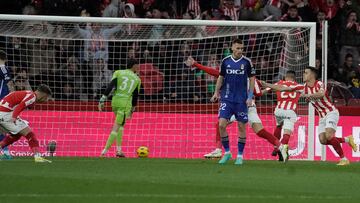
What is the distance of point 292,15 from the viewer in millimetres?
26281

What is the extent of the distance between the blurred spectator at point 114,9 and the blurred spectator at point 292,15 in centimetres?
413

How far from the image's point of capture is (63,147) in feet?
74.0

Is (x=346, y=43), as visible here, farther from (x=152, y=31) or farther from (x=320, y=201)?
(x=320, y=201)

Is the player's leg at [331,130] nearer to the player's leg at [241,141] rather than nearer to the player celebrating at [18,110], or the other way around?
the player's leg at [241,141]

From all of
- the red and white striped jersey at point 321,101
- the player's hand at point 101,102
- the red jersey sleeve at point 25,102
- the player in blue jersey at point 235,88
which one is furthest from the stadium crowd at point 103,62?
the red jersey sleeve at point 25,102

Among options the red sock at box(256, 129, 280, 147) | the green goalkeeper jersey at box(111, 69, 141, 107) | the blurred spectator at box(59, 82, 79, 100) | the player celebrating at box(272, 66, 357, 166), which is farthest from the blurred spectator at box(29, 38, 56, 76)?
the player celebrating at box(272, 66, 357, 166)

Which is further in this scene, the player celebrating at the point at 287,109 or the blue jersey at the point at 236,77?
the player celebrating at the point at 287,109

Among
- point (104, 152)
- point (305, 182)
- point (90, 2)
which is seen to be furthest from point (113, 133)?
point (305, 182)

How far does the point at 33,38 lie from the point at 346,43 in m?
8.57

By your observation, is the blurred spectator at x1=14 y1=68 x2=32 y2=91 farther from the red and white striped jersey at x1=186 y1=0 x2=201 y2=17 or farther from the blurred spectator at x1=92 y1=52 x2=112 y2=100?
the red and white striped jersey at x1=186 y1=0 x2=201 y2=17

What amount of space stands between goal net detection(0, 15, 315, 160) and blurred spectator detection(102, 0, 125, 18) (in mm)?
2535

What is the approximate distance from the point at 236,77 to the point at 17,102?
12.4 ft

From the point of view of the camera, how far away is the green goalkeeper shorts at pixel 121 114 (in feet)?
70.0

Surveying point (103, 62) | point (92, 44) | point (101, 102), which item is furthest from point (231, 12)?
point (101, 102)
